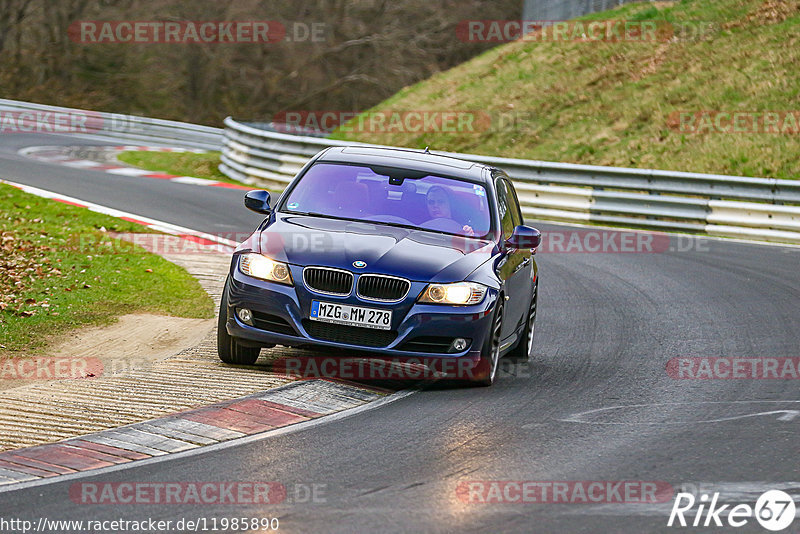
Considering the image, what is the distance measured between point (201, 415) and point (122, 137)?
30.0 meters

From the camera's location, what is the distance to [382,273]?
27.9ft

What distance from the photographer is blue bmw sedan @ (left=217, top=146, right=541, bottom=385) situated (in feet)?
27.8

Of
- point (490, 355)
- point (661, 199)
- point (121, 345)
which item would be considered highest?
point (661, 199)

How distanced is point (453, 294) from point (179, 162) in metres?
22.1

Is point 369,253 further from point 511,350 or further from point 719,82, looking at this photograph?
point 719,82

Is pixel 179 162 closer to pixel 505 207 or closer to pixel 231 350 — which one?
pixel 505 207

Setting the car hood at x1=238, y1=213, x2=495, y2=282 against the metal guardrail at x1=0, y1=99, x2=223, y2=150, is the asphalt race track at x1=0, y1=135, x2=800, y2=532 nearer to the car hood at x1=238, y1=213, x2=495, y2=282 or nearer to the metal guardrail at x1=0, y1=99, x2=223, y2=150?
the car hood at x1=238, y1=213, x2=495, y2=282

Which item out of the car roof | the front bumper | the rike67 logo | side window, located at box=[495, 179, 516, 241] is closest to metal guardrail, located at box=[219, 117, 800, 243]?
side window, located at box=[495, 179, 516, 241]

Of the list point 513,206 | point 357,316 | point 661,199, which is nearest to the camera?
point 357,316

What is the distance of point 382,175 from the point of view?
32.6 ft

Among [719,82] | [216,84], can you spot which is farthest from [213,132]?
[216,84]

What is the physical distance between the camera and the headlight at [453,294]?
8523 millimetres

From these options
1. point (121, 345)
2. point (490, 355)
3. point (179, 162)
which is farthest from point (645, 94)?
point (490, 355)

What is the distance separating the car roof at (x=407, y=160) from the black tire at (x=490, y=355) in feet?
5.15
